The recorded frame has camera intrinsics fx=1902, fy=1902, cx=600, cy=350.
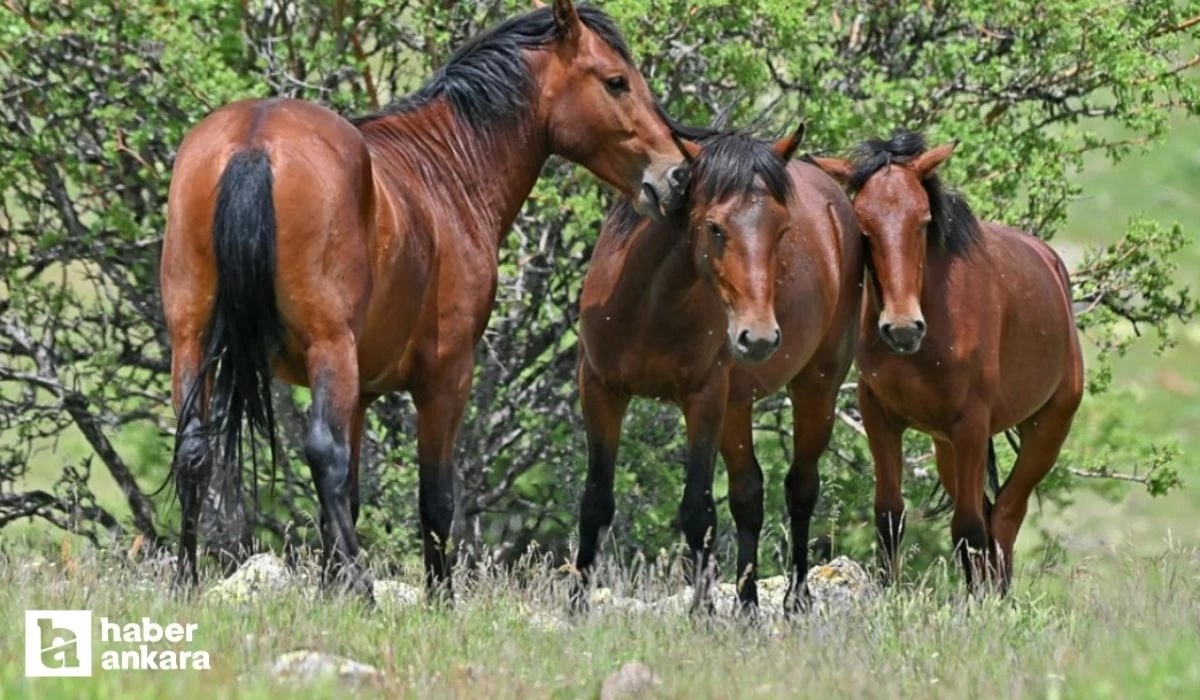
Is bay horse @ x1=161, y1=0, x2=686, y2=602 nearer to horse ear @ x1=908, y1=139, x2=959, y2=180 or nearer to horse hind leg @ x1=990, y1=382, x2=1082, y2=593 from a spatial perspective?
horse ear @ x1=908, y1=139, x2=959, y2=180

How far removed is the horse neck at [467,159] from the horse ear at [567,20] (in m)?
0.38

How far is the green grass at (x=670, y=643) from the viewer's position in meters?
4.92

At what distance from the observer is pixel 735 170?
24.1 ft

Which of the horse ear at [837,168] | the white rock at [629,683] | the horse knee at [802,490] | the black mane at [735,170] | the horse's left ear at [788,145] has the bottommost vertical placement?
the white rock at [629,683]

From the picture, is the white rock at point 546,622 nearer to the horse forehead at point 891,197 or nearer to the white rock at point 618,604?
the white rock at point 618,604

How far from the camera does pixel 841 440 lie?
36.8 feet

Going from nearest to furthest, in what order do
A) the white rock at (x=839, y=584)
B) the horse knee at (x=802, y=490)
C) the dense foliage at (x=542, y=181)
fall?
the white rock at (x=839, y=584), the horse knee at (x=802, y=490), the dense foliage at (x=542, y=181)

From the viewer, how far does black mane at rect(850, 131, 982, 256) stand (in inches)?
328

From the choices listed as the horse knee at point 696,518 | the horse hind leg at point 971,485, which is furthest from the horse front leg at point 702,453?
the horse hind leg at point 971,485

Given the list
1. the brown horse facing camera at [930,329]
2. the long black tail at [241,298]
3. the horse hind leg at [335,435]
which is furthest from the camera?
the brown horse facing camera at [930,329]

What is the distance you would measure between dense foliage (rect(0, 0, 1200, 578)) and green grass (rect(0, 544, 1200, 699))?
3.49 meters

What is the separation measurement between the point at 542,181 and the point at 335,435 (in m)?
4.01

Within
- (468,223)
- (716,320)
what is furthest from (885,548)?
(468,223)

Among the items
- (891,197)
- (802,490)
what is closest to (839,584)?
(802,490)
